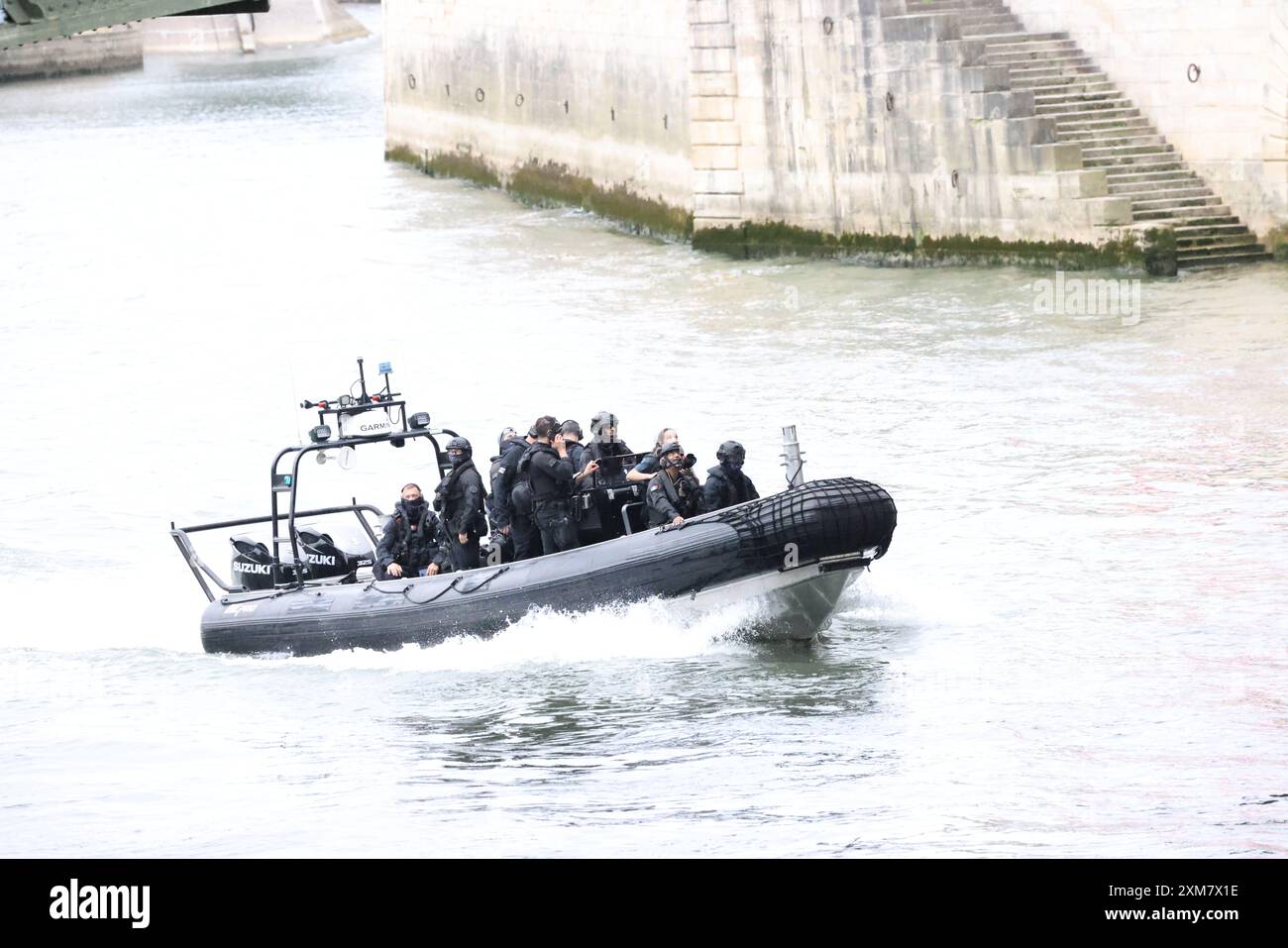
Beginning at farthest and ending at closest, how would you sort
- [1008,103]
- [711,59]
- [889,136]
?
1. [711,59]
2. [889,136]
3. [1008,103]

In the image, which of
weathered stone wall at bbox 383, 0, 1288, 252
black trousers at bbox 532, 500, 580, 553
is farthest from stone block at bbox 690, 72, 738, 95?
black trousers at bbox 532, 500, 580, 553

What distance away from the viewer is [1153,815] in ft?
31.7

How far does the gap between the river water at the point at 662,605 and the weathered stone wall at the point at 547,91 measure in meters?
1.50

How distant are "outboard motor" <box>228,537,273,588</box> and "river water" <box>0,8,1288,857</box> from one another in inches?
21.9

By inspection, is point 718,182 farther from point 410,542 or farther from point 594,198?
point 410,542

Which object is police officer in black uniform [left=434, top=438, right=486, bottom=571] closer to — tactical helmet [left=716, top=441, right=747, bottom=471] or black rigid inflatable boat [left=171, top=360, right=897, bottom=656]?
black rigid inflatable boat [left=171, top=360, right=897, bottom=656]

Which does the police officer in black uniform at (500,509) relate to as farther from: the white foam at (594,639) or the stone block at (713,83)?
the stone block at (713,83)

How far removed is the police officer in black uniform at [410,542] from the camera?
42.4 ft

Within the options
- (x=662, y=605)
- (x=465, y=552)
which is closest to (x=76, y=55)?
(x=465, y=552)

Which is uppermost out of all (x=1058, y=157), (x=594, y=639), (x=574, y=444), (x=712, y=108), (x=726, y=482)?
(x=712, y=108)

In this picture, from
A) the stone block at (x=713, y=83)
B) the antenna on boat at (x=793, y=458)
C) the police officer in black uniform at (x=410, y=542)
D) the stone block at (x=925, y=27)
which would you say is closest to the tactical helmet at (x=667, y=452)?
→ the antenna on boat at (x=793, y=458)

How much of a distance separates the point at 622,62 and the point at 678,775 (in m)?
21.9

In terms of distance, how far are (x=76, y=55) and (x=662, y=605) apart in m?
56.6

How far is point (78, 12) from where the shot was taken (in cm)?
1853
